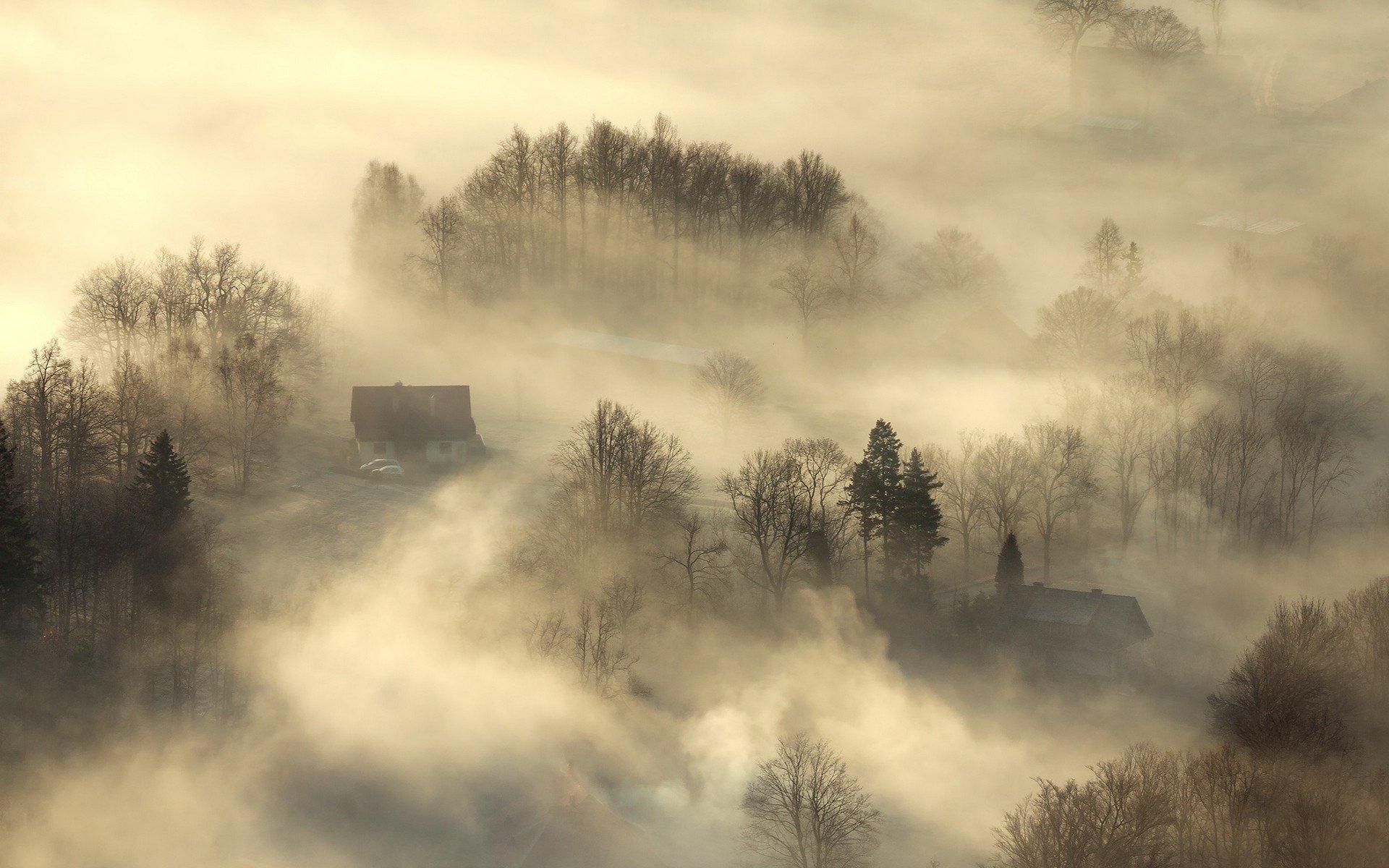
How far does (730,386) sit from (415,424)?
1733 cm

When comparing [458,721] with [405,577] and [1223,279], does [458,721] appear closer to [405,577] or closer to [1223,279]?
[405,577]

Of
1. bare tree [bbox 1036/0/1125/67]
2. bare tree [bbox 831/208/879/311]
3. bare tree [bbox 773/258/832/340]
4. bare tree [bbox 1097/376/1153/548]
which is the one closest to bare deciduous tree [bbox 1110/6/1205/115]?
bare tree [bbox 1036/0/1125/67]

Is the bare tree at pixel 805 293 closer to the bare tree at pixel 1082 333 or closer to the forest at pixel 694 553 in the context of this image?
the forest at pixel 694 553

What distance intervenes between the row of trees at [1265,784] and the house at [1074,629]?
471cm

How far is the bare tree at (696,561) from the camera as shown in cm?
7300

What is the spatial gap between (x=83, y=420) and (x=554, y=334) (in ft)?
Answer: 109

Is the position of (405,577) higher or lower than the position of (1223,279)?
lower

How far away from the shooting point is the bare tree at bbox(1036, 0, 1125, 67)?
461 ft

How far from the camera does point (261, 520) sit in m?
72.6

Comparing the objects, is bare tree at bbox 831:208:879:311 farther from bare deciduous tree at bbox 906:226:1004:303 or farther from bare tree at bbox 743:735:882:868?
bare tree at bbox 743:735:882:868

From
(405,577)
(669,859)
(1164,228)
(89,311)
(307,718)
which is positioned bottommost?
(669,859)

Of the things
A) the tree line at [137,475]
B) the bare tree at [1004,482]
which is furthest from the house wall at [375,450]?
the bare tree at [1004,482]

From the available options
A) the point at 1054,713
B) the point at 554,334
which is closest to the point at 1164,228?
the point at 554,334

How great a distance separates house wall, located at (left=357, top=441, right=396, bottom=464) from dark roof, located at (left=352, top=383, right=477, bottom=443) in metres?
0.22
